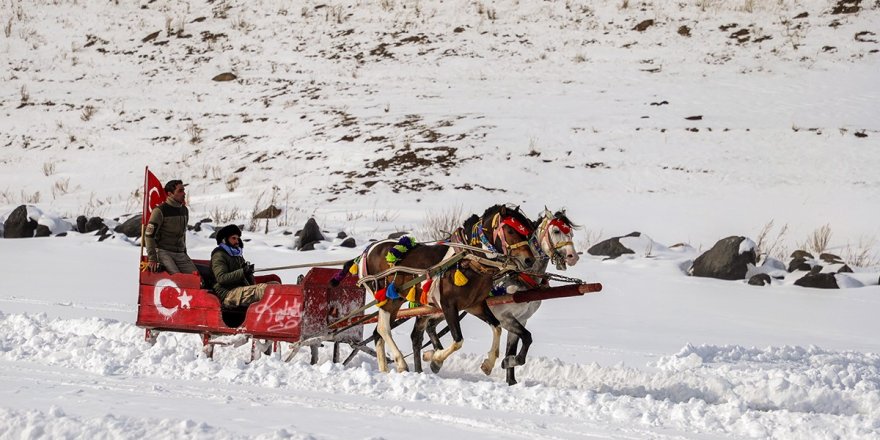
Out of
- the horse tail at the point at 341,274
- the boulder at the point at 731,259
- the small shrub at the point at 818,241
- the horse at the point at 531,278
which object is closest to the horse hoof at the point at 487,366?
the horse at the point at 531,278

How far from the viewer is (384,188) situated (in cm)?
1980

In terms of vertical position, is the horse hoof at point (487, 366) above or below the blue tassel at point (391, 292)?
below

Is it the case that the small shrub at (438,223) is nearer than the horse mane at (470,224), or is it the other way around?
the horse mane at (470,224)

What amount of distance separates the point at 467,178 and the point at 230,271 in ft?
36.6

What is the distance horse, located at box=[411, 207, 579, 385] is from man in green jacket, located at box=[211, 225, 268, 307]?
2275 millimetres

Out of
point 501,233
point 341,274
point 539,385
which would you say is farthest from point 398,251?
point 539,385

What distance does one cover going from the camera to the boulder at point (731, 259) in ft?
45.6

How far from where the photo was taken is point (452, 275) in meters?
7.89

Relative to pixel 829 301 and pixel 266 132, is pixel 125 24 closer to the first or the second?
pixel 266 132

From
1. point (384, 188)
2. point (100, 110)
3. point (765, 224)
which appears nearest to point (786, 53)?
point (765, 224)

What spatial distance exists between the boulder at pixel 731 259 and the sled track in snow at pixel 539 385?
4788mm

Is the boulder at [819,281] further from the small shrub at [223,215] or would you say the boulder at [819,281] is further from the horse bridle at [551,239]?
the small shrub at [223,215]

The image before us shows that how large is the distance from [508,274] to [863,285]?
25.3ft

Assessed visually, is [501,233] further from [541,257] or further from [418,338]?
[418,338]
